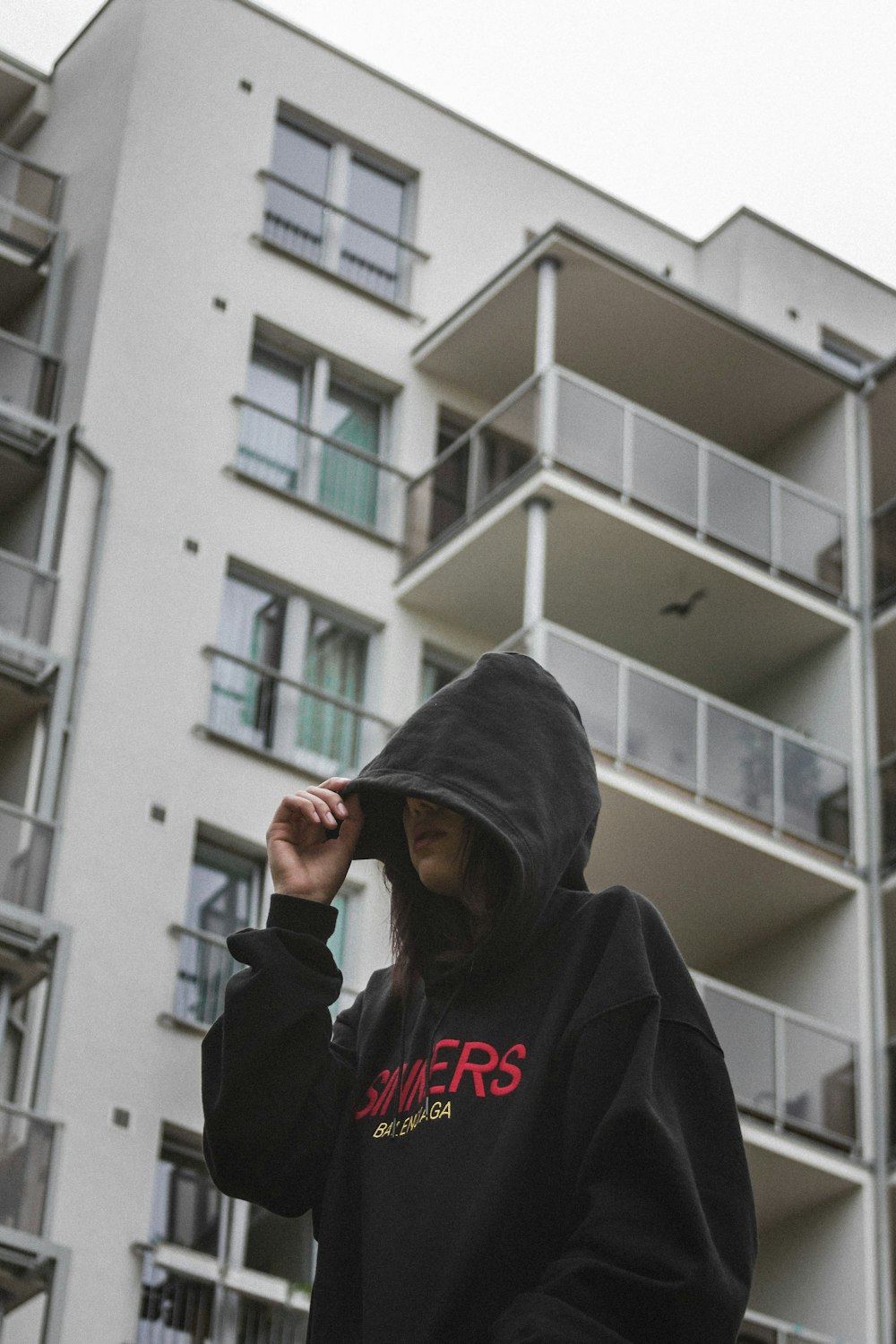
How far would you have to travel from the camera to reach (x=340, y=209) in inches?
906

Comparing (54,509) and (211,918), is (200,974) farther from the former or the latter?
(54,509)

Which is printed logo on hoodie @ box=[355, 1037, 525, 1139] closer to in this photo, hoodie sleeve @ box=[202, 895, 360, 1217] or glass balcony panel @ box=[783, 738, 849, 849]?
hoodie sleeve @ box=[202, 895, 360, 1217]

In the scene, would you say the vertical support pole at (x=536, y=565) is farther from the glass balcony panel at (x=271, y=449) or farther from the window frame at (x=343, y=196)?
the window frame at (x=343, y=196)

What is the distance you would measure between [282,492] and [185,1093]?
20.1 feet

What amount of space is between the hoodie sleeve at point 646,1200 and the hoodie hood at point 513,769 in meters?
0.33

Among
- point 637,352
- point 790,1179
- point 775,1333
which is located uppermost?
point 637,352

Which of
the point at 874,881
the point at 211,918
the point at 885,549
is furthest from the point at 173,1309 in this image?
the point at 885,549

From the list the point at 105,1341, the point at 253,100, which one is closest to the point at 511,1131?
the point at 105,1341

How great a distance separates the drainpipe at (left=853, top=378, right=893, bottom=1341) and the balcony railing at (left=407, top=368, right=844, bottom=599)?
0.33 metres

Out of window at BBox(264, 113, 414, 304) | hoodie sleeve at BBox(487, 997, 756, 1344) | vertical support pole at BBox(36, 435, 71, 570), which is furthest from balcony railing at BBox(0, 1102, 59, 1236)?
hoodie sleeve at BBox(487, 997, 756, 1344)

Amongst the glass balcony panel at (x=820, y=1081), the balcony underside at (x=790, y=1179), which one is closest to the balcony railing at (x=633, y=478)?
the glass balcony panel at (x=820, y=1081)

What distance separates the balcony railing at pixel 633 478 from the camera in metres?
20.1

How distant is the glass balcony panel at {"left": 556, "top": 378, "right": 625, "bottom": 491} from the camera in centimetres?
2006

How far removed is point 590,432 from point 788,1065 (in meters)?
6.12
